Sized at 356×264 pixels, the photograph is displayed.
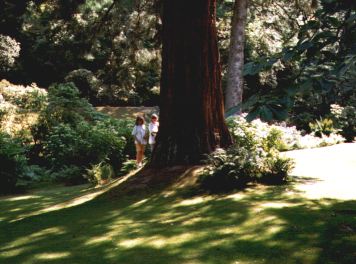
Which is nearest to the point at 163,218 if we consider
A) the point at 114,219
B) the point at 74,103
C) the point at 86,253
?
the point at 114,219

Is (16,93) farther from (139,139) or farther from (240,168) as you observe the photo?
(240,168)

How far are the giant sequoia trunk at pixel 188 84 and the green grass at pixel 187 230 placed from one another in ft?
3.38

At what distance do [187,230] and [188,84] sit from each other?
342 cm

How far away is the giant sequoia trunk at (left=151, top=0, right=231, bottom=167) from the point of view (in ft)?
28.7

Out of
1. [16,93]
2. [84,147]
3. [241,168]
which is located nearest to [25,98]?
[16,93]

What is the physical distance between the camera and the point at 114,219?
7062mm

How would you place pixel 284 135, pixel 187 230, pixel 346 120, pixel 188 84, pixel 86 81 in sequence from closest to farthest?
pixel 187 230, pixel 188 84, pixel 284 135, pixel 346 120, pixel 86 81

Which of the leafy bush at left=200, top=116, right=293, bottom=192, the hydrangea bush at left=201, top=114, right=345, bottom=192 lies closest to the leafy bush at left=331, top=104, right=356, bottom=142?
the hydrangea bush at left=201, top=114, right=345, bottom=192

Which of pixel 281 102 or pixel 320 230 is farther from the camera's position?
pixel 320 230

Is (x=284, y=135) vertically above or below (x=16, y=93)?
below

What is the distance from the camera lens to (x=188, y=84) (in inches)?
346

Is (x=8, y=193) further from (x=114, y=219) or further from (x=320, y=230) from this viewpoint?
(x=320, y=230)

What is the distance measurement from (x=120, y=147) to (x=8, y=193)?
3.87 m

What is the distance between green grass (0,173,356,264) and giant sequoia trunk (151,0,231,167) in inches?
40.6
